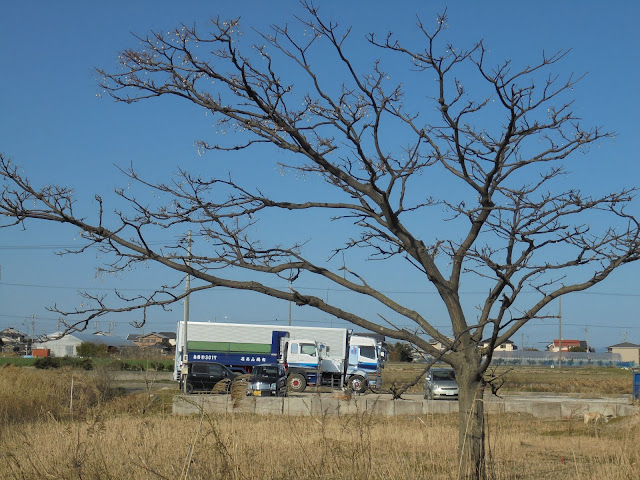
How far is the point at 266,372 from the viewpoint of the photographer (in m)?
29.5

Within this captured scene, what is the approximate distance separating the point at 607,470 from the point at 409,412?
1401cm

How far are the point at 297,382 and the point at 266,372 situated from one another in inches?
216

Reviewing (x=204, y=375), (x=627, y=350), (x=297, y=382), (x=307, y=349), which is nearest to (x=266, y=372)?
(x=204, y=375)

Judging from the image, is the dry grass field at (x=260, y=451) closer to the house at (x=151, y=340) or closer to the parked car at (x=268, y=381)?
the house at (x=151, y=340)

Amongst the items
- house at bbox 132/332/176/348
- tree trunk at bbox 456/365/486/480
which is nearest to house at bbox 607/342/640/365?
house at bbox 132/332/176/348

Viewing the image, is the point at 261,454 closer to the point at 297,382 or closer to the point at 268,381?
the point at 268,381

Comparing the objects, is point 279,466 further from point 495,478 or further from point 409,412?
point 409,412

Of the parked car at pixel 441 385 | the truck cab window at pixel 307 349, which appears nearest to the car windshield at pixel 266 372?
the parked car at pixel 441 385

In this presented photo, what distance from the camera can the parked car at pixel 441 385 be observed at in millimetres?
29297

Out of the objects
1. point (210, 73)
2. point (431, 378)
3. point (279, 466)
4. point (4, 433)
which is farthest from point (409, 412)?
point (210, 73)

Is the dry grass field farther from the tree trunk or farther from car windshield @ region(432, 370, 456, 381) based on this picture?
car windshield @ region(432, 370, 456, 381)

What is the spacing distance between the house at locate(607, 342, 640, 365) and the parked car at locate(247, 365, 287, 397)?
11947 centimetres

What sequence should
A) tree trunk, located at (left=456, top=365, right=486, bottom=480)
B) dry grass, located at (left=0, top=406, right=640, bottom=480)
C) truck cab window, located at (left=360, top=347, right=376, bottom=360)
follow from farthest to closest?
truck cab window, located at (left=360, top=347, right=376, bottom=360) → dry grass, located at (left=0, top=406, right=640, bottom=480) → tree trunk, located at (left=456, top=365, right=486, bottom=480)

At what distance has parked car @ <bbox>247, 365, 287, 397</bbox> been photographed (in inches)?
1097
